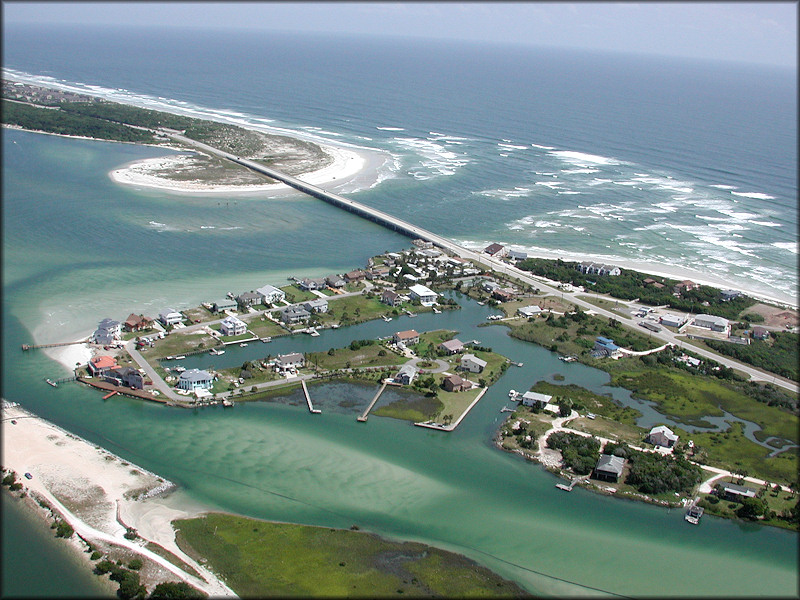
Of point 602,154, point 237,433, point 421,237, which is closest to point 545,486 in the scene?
point 237,433

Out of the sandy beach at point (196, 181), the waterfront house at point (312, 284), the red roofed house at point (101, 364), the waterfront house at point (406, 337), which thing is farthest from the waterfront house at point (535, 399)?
the sandy beach at point (196, 181)

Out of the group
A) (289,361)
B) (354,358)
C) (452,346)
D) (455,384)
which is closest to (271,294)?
(289,361)

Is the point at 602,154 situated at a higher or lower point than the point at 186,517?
higher

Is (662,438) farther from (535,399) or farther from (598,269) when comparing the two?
(598,269)

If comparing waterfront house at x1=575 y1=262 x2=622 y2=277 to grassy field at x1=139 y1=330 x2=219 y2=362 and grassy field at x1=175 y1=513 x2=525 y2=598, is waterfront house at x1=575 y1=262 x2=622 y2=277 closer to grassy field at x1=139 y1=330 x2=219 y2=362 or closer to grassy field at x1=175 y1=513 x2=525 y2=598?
grassy field at x1=139 y1=330 x2=219 y2=362

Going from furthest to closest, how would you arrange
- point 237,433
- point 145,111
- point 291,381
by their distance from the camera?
point 145,111
point 291,381
point 237,433

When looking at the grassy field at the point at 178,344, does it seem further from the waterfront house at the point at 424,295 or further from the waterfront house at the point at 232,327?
the waterfront house at the point at 424,295

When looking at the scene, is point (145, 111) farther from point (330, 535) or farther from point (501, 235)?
point (330, 535)
